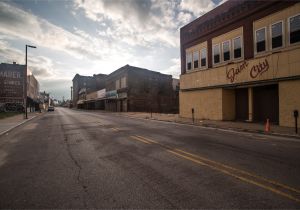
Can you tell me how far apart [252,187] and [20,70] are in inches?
3139

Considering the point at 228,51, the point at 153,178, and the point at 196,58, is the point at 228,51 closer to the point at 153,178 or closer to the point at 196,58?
the point at 196,58

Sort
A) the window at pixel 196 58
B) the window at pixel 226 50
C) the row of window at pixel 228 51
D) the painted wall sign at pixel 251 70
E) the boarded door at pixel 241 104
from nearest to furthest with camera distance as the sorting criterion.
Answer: the painted wall sign at pixel 251 70, the row of window at pixel 228 51, the boarded door at pixel 241 104, the window at pixel 226 50, the window at pixel 196 58

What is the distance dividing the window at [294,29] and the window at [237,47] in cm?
426

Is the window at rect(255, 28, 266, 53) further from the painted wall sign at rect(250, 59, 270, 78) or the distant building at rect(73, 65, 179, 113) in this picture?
the distant building at rect(73, 65, 179, 113)

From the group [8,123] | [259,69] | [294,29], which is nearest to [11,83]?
[8,123]

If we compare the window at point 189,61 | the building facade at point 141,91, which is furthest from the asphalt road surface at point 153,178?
the building facade at point 141,91

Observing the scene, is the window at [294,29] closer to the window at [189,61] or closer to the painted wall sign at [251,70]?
the painted wall sign at [251,70]

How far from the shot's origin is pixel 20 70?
69500 millimetres

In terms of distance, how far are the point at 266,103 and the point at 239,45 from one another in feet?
18.4

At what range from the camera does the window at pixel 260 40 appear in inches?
661

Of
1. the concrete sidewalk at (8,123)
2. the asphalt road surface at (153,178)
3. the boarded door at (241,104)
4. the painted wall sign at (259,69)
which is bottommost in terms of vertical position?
the asphalt road surface at (153,178)

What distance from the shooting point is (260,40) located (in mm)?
17109

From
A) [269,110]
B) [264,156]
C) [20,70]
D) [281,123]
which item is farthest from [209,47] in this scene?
[20,70]

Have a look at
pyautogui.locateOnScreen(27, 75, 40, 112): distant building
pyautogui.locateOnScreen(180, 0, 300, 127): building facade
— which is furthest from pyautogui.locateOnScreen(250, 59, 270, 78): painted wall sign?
pyautogui.locateOnScreen(27, 75, 40, 112): distant building
